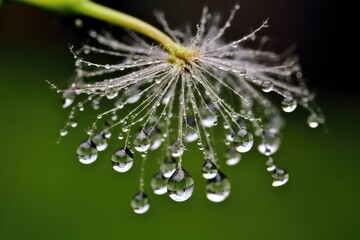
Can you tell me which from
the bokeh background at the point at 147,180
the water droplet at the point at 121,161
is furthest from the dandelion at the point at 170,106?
the bokeh background at the point at 147,180

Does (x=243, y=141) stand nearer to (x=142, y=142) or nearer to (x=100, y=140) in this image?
(x=142, y=142)

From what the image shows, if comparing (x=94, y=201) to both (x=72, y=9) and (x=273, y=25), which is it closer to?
(x=72, y=9)

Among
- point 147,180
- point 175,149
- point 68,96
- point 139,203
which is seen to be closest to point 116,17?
point 68,96

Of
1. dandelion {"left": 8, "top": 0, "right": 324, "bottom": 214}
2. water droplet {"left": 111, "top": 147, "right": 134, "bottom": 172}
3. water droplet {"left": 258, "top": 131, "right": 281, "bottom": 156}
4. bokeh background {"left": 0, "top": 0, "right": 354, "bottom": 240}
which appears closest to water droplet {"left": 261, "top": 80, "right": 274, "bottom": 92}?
dandelion {"left": 8, "top": 0, "right": 324, "bottom": 214}

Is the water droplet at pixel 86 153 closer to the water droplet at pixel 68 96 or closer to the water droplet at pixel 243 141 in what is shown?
the water droplet at pixel 68 96

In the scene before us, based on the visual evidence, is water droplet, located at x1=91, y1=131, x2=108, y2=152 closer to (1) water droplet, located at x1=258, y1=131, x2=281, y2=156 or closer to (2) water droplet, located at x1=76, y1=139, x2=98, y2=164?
(2) water droplet, located at x1=76, y1=139, x2=98, y2=164

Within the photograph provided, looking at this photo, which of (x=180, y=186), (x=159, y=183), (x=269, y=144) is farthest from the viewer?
(x=269, y=144)

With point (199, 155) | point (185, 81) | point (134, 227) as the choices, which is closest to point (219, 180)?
point (185, 81)
